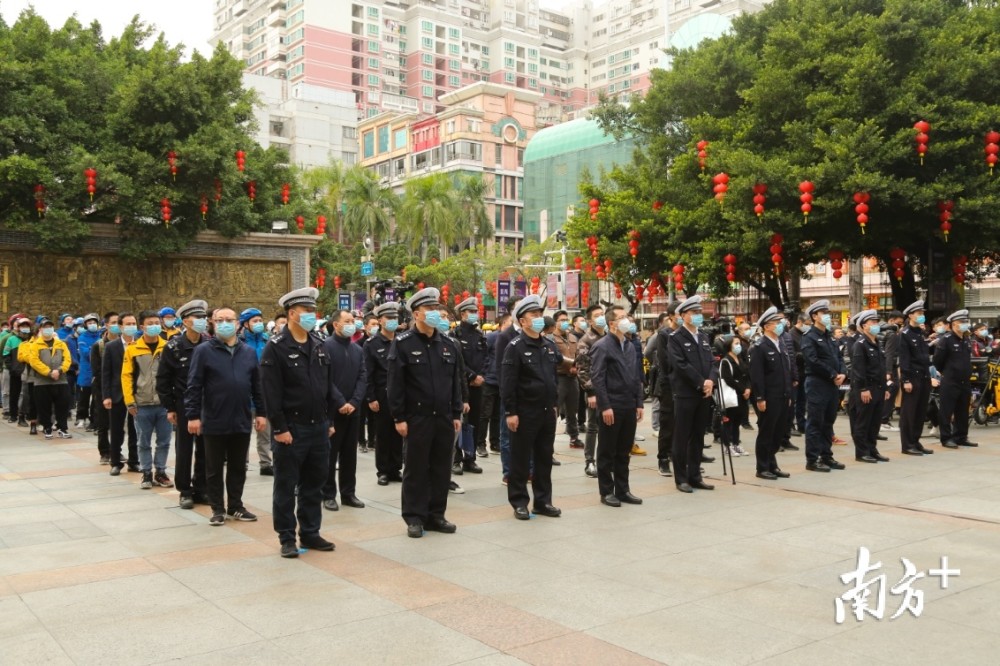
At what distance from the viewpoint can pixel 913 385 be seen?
38.3 ft

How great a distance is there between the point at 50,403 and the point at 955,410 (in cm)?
1378

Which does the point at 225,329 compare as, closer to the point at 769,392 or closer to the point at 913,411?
the point at 769,392

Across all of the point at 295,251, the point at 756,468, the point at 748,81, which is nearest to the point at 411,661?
the point at 756,468

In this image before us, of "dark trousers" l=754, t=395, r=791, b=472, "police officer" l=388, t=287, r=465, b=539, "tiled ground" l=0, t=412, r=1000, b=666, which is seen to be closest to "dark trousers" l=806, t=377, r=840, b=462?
"dark trousers" l=754, t=395, r=791, b=472

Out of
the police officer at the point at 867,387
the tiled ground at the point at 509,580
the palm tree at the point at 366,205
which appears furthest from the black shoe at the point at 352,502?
the palm tree at the point at 366,205

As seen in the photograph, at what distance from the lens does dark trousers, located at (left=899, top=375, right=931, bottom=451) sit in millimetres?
11586

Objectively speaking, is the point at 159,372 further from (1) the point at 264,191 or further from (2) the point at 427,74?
(2) the point at 427,74

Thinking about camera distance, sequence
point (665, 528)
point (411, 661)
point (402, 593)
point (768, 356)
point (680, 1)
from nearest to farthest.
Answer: point (411, 661), point (402, 593), point (665, 528), point (768, 356), point (680, 1)

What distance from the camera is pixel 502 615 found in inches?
198

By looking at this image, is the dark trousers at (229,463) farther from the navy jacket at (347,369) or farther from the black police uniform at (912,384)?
the black police uniform at (912,384)

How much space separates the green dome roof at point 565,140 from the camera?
61062 mm

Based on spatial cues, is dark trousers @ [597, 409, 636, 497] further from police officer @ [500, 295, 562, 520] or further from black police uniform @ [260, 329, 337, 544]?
black police uniform @ [260, 329, 337, 544]

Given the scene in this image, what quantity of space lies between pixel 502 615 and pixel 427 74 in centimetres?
10063

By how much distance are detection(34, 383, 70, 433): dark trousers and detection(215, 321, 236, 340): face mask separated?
8042mm
